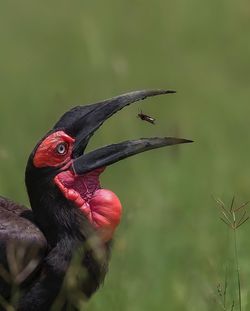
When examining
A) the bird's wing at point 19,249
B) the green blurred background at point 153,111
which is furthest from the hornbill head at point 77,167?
the green blurred background at point 153,111

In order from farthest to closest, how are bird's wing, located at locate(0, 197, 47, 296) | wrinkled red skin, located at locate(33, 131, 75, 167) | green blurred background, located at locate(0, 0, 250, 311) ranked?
green blurred background, located at locate(0, 0, 250, 311) → wrinkled red skin, located at locate(33, 131, 75, 167) → bird's wing, located at locate(0, 197, 47, 296)

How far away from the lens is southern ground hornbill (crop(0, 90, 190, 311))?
6812mm

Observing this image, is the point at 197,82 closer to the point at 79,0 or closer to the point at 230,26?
the point at 230,26

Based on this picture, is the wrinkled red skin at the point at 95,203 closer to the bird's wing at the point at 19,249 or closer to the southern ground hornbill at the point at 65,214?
the southern ground hornbill at the point at 65,214

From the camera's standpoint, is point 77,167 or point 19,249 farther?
point 77,167

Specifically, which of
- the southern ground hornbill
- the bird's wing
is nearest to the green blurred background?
the southern ground hornbill

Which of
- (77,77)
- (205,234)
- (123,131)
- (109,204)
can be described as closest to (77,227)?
(109,204)

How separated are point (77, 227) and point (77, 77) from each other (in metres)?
3.88

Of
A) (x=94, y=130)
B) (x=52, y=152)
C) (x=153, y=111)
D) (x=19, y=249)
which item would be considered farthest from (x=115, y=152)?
(x=153, y=111)

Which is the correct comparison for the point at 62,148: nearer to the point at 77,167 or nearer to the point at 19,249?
the point at 77,167

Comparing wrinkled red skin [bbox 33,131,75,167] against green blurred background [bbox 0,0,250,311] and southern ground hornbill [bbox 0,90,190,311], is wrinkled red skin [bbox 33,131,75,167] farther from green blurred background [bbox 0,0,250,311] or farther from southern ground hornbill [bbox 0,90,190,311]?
green blurred background [bbox 0,0,250,311]

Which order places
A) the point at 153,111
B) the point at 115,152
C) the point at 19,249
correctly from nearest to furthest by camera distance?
the point at 19,249 → the point at 115,152 → the point at 153,111

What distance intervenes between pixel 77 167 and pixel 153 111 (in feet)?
11.5

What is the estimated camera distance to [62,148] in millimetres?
6930
